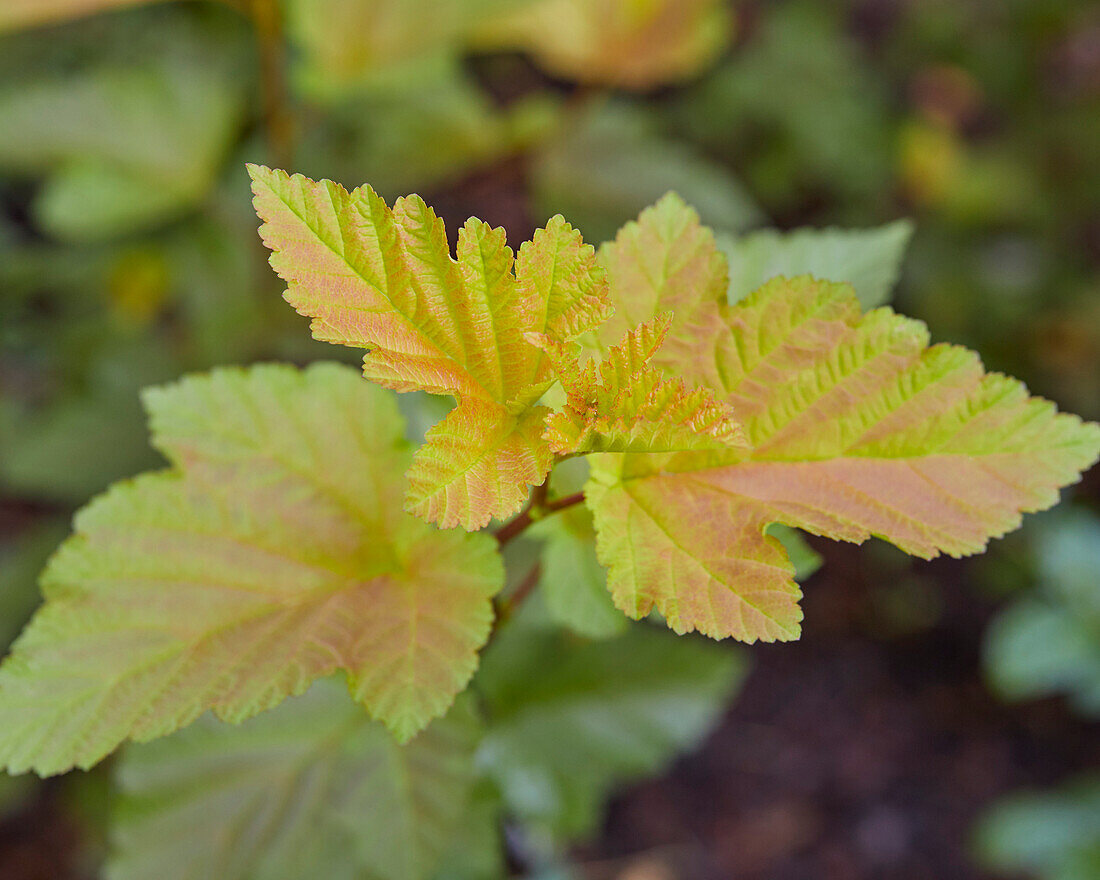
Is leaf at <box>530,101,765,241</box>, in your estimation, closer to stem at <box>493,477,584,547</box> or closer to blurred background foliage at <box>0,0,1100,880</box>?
blurred background foliage at <box>0,0,1100,880</box>

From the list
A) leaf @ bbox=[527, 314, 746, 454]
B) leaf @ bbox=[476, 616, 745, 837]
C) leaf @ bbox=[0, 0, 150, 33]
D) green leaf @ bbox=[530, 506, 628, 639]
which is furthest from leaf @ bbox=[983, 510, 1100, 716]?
leaf @ bbox=[0, 0, 150, 33]

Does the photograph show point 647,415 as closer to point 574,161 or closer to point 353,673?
point 353,673

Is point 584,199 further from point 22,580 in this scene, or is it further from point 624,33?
point 22,580

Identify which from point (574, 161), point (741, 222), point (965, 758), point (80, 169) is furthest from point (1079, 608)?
point (80, 169)

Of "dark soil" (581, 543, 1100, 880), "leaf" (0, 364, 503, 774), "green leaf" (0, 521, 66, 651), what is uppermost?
"leaf" (0, 364, 503, 774)

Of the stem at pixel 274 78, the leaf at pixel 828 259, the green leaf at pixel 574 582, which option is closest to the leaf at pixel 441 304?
the green leaf at pixel 574 582

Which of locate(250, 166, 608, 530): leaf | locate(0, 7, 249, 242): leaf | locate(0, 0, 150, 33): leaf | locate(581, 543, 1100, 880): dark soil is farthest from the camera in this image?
locate(581, 543, 1100, 880): dark soil

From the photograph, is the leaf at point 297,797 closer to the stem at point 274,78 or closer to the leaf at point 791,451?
the leaf at point 791,451

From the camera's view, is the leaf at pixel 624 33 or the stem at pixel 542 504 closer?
the stem at pixel 542 504
